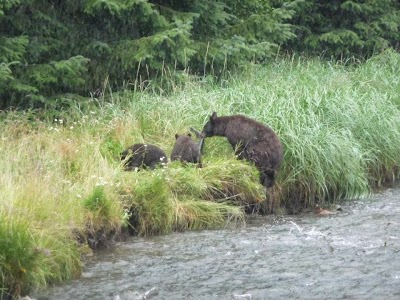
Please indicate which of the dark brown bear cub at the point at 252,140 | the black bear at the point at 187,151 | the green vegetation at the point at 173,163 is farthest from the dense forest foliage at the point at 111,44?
the black bear at the point at 187,151

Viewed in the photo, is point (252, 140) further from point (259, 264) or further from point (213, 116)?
point (259, 264)

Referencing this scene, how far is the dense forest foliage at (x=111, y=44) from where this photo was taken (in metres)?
14.0

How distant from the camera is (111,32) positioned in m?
15.7

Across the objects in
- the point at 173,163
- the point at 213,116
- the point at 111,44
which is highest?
the point at 111,44

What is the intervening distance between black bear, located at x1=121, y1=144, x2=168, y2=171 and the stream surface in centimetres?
141

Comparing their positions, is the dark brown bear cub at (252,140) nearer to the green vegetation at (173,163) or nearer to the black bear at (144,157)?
the green vegetation at (173,163)

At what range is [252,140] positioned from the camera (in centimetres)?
1207

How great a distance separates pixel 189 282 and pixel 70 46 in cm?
762

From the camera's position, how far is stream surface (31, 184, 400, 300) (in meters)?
8.20

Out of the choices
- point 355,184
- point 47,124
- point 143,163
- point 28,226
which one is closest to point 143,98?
point 47,124

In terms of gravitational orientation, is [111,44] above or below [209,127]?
above

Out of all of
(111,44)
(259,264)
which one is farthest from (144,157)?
(111,44)

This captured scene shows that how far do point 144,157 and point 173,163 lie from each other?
41 cm

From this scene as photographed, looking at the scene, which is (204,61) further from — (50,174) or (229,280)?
(229,280)
